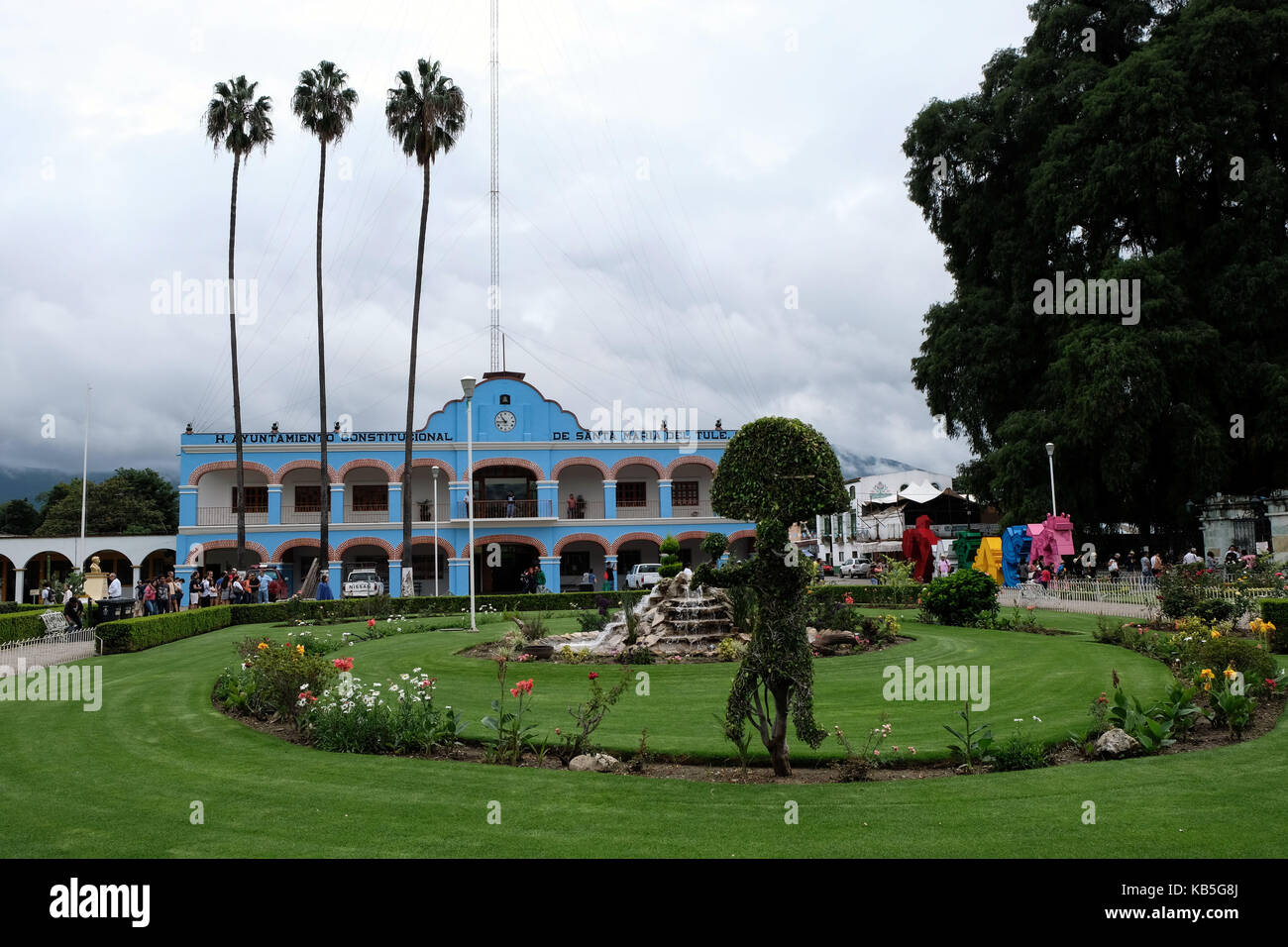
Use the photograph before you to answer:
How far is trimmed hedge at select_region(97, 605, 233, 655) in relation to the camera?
17.8 m

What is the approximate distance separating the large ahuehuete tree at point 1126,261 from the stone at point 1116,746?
73.1ft

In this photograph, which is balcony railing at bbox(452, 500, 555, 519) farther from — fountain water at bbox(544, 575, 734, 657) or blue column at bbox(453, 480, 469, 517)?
fountain water at bbox(544, 575, 734, 657)

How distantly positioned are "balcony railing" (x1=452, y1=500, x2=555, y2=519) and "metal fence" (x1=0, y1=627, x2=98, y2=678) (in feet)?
62.0

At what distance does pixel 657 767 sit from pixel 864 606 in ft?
65.2

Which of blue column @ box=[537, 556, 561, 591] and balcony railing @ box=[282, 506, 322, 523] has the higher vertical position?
balcony railing @ box=[282, 506, 322, 523]

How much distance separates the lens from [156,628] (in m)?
19.3

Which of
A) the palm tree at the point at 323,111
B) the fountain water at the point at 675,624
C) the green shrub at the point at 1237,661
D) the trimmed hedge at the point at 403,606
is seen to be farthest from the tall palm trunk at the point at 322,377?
the green shrub at the point at 1237,661

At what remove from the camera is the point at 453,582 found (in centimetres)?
3859

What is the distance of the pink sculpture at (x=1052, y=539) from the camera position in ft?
90.9

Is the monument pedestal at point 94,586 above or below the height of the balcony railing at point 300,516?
below

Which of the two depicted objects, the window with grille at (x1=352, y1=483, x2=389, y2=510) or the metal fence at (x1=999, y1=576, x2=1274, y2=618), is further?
the window with grille at (x1=352, y1=483, x2=389, y2=510)

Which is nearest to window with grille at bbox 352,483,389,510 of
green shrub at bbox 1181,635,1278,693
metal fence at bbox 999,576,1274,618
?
metal fence at bbox 999,576,1274,618

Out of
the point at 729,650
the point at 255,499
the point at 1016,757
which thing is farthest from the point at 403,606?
the point at 1016,757

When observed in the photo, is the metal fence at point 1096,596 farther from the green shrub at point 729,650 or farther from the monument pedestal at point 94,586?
the monument pedestal at point 94,586
